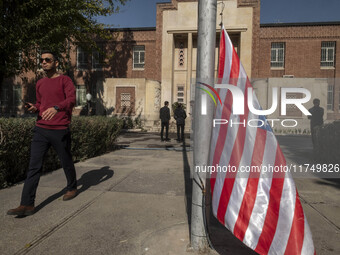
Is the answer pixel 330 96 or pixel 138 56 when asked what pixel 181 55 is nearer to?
pixel 138 56

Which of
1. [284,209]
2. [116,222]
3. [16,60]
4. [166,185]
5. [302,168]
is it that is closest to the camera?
[284,209]

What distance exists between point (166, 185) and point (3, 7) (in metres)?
11.2

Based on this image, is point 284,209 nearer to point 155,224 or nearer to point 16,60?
point 155,224

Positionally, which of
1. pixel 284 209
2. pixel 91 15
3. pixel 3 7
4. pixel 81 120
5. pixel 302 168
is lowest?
pixel 302 168

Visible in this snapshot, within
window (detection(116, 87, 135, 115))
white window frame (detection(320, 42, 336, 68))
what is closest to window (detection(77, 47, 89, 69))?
window (detection(116, 87, 135, 115))

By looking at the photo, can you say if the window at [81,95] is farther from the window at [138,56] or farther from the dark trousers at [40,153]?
the dark trousers at [40,153]

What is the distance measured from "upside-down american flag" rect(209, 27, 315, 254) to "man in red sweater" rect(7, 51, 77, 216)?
211 centimetres

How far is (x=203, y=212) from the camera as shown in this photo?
2.27 metres

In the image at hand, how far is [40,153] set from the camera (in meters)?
3.19

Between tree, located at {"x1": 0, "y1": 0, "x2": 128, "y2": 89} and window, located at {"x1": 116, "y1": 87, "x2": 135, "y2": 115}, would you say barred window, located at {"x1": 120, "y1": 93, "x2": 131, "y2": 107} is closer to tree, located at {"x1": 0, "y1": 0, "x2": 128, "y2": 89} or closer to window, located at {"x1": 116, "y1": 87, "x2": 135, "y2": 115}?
window, located at {"x1": 116, "y1": 87, "x2": 135, "y2": 115}

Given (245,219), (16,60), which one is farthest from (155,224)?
(16,60)

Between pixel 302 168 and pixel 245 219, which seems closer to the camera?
pixel 245 219

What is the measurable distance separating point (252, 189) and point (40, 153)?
103 inches

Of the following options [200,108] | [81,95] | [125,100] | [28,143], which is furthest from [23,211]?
[81,95]
